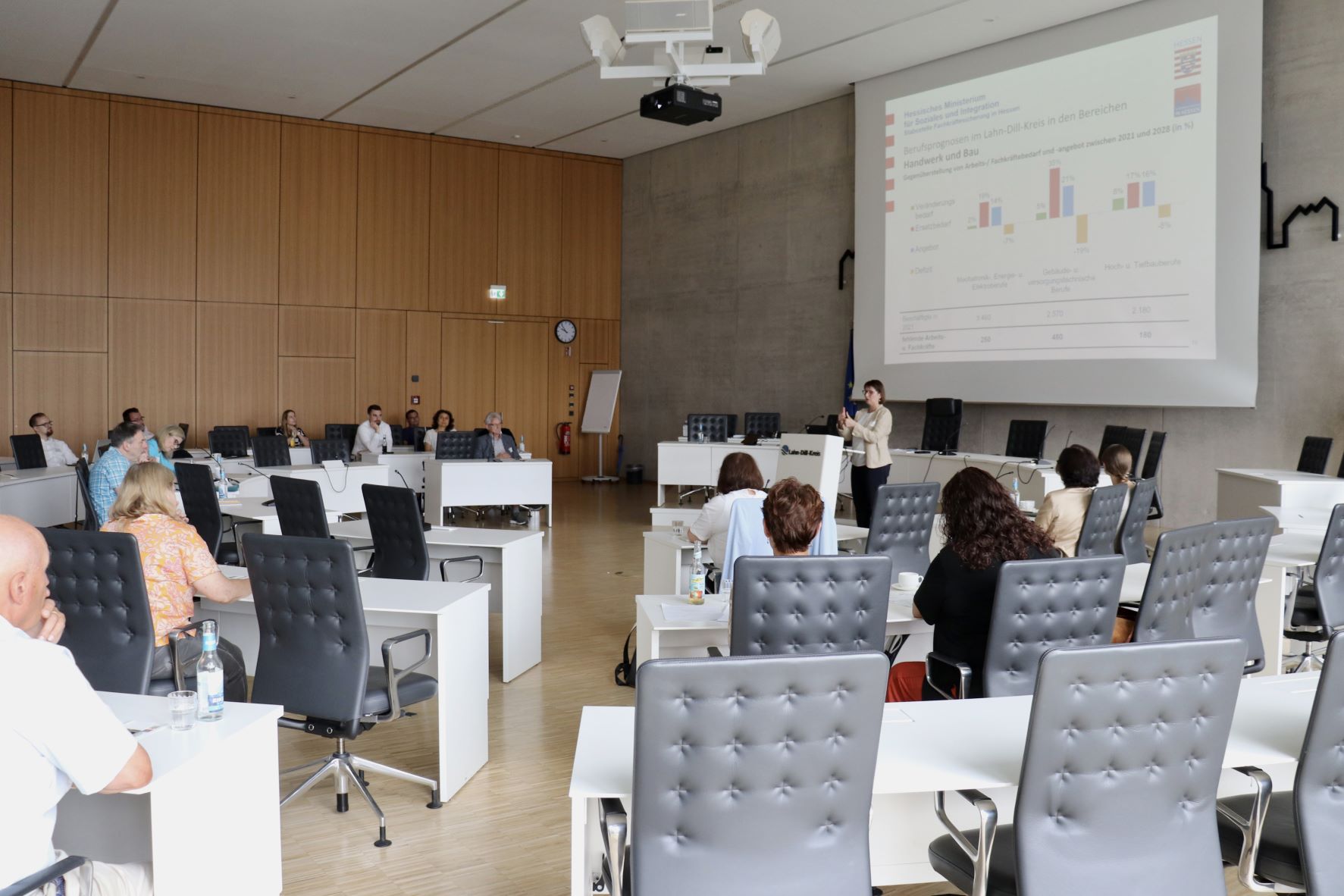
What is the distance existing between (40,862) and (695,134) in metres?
14.2

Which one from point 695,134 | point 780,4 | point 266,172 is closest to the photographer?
point 780,4

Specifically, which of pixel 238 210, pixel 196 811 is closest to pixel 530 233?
pixel 238 210

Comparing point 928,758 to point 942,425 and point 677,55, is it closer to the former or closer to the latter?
point 677,55

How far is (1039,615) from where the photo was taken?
3.23 m

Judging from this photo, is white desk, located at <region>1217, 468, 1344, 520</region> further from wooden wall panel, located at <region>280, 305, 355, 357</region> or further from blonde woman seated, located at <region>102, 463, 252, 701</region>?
wooden wall panel, located at <region>280, 305, 355, 357</region>

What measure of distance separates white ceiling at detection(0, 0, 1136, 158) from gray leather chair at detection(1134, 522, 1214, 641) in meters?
7.45

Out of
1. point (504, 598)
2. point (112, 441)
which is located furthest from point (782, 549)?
point (112, 441)

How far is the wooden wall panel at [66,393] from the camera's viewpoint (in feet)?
41.3

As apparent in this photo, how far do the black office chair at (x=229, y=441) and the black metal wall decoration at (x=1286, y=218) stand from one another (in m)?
10.4

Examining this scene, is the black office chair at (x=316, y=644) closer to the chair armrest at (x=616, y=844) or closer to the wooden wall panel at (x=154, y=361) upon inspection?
the chair armrest at (x=616, y=844)

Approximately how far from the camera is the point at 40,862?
1.88 metres

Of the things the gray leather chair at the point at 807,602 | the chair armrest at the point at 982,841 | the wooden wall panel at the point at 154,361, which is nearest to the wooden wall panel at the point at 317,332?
the wooden wall panel at the point at 154,361

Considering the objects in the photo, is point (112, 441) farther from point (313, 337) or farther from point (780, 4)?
point (313, 337)

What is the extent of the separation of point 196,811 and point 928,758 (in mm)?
1624
